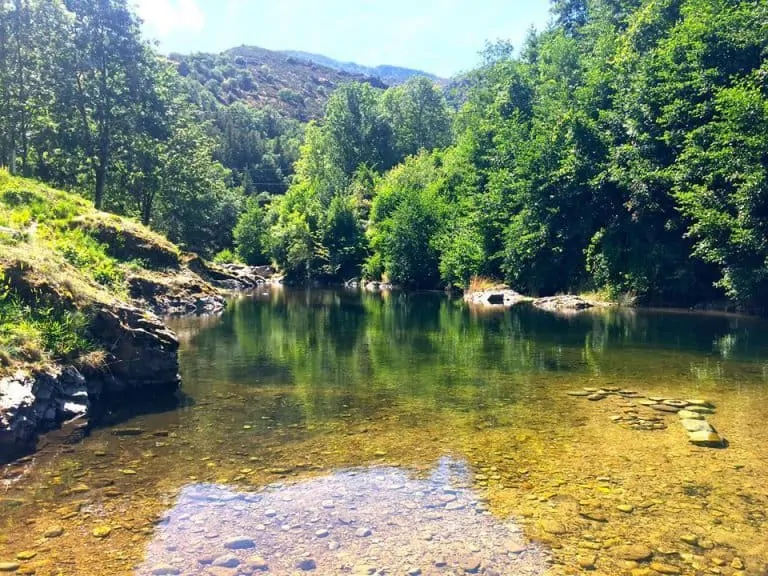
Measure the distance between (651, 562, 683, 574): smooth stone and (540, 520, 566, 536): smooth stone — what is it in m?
1.08

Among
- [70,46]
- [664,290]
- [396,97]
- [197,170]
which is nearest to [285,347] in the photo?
[664,290]

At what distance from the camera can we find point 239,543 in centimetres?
663

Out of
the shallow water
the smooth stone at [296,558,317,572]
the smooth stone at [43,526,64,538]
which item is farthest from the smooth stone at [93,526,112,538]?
the smooth stone at [296,558,317,572]

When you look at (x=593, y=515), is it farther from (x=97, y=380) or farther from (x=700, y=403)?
(x=97, y=380)

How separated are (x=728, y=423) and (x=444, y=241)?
46.9m

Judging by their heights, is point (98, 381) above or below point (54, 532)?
above

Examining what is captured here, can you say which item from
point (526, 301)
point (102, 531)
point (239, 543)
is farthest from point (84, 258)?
point (526, 301)

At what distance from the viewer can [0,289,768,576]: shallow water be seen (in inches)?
253

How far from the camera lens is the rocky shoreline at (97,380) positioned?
32.3 ft

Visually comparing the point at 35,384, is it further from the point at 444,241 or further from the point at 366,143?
the point at 366,143

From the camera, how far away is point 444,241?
57.5 metres

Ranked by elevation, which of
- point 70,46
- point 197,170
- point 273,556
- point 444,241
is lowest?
point 273,556

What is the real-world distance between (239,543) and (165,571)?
0.87 meters

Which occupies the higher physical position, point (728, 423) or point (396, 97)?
point (396, 97)
